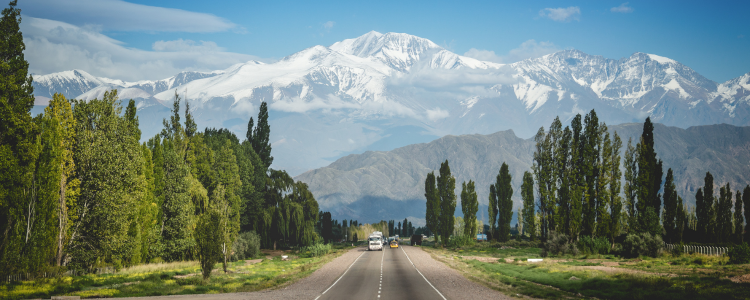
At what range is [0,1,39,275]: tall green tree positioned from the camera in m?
29.5

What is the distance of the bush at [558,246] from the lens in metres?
57.0

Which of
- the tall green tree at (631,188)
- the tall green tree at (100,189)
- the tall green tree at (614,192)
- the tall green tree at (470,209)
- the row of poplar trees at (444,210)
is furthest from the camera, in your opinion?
the tall green tree at (470,209)

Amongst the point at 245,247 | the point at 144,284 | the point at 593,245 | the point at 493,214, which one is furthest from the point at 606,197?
the point at 493,214

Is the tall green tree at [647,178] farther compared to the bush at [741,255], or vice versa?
the tall green tree at [647,178]

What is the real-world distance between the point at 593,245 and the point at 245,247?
40.5 metres

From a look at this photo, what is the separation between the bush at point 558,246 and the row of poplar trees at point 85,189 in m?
35.6

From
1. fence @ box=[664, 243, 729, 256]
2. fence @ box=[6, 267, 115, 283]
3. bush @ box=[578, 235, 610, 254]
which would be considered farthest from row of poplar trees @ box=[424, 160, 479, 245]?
fence @ box=[6, 267, 115, 283]

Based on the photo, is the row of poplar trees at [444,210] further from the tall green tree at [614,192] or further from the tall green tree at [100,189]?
the tall green tree at [100,189]

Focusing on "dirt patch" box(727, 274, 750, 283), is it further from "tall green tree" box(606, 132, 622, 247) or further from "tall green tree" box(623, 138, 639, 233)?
"tall green tree" box(623, 138, 639, 233)

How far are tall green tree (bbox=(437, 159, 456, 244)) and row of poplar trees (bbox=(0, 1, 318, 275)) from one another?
182ft

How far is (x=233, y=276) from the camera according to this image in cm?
3856

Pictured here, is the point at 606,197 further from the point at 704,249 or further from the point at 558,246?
the point at 704,249

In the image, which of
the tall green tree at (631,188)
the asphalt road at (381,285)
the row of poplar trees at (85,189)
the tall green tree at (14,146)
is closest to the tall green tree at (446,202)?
the tall green tree at (631,188)

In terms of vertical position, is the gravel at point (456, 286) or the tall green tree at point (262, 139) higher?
the tall green tree at point (262, 139)
